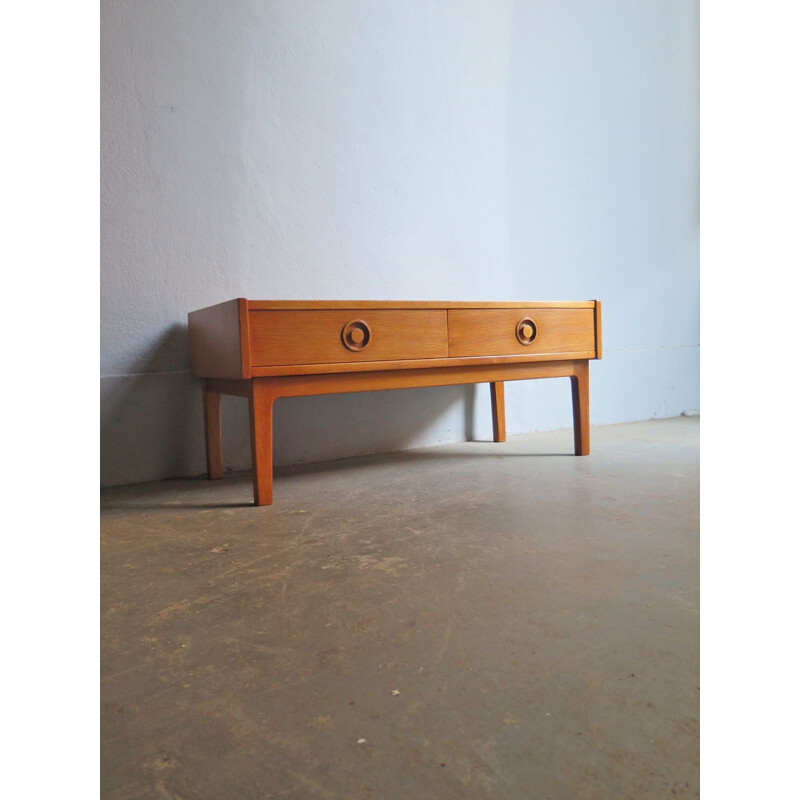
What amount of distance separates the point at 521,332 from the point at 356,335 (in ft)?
1.75

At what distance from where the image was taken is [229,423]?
193 centimetres

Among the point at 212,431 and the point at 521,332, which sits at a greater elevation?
the point at 521,332

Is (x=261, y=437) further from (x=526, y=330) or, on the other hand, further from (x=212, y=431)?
(x=526, y=330)

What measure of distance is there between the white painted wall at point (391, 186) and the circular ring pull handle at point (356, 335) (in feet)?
1.60

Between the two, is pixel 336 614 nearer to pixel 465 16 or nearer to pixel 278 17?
pixel 278 17

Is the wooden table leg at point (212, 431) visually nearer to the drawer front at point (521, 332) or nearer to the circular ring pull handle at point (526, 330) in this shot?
the drawer front at point (521, 332)

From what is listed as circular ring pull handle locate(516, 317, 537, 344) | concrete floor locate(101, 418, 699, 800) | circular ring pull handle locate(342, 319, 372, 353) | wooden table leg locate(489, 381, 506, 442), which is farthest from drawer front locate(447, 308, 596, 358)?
concrete floor locate(101, 418, 699, 800)

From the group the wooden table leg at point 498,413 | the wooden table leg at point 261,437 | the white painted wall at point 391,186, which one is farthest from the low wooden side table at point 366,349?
the wooden table leg at point 498,413

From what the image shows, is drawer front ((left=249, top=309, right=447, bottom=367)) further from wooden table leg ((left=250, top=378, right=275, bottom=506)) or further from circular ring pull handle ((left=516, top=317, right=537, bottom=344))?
circular ring pull handle ((left=516, top=317, right=537, bottom=344))

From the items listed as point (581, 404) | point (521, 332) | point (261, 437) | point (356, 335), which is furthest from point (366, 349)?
point (581, 404)

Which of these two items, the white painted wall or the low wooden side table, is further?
the white painted wall

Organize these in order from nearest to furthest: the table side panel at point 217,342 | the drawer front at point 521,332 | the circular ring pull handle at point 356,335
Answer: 1. the table side panel at point 217,342
2. the circular ring pull handle at point 356,335
3. the drawer front at point 521,332

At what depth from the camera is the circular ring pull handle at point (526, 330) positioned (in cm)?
188

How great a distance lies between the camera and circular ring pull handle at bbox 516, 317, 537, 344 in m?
1.88
